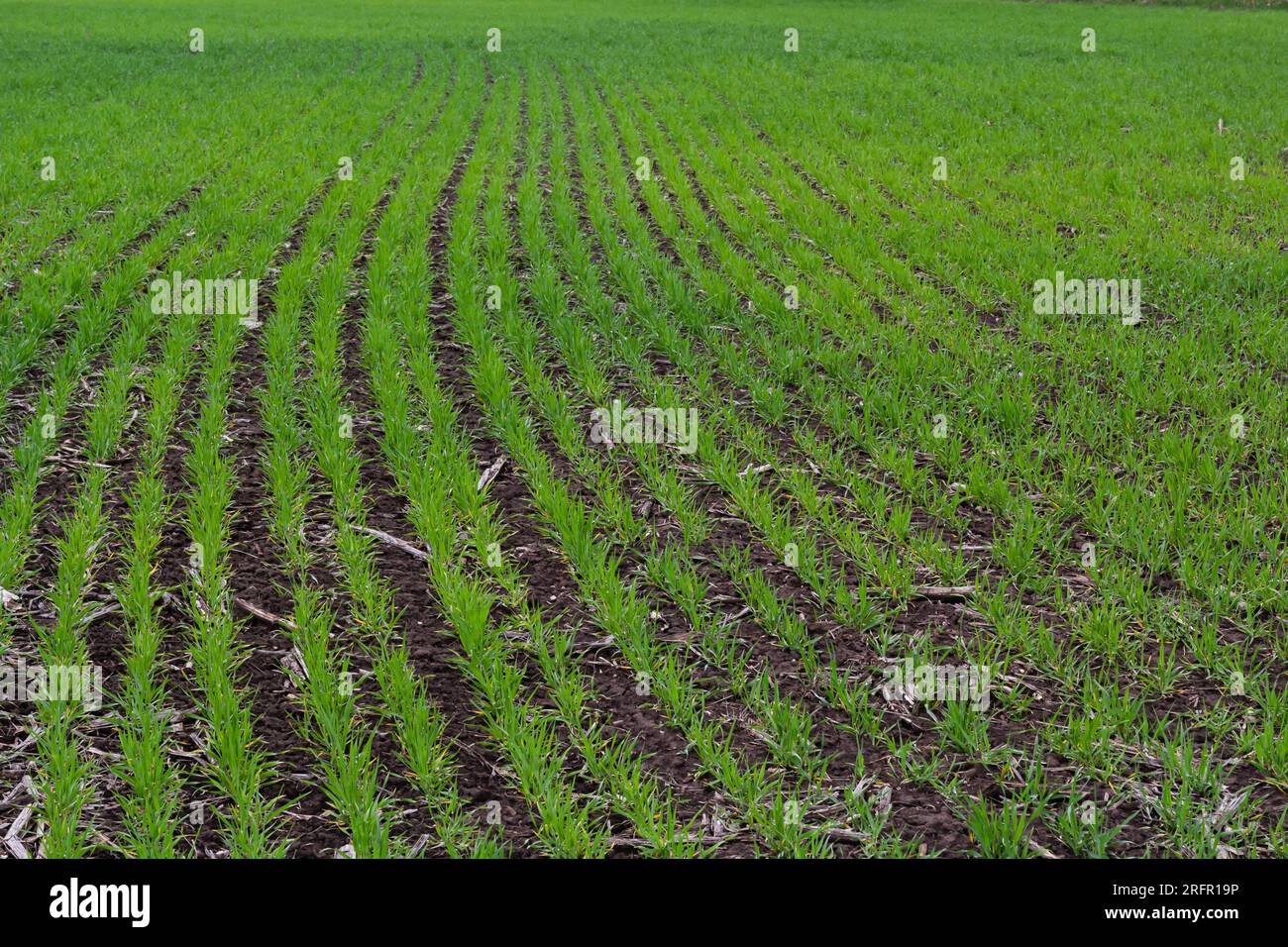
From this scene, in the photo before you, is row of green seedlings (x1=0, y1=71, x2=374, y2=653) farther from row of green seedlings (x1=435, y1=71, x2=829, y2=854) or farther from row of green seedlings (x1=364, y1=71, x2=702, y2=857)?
row of green seedlings (x1=435, y1=71, x2=829, y2=854)

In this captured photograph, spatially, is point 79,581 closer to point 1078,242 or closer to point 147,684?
point 147,684

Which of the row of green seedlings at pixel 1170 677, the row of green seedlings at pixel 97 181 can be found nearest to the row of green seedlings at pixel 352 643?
the row of green seedlings at pixel 1170 677

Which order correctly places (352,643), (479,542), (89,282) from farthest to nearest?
(89,282), (479,542), (352,643)

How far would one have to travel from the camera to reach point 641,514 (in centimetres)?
536

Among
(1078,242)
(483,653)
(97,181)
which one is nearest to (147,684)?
(483,653)

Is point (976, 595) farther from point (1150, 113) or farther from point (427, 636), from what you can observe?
point (1150, 113)

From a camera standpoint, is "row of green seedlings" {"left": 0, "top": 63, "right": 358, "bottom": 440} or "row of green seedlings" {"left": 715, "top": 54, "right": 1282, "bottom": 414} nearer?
"row of green seedlings" {"left": 0, "top": 63, "right": 358, "bottom": 440}

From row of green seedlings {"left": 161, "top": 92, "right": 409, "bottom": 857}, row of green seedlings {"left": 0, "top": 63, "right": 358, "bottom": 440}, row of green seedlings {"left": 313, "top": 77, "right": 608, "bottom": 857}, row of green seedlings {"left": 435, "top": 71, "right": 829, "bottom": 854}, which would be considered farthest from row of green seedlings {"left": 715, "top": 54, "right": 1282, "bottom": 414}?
row of green seedlings {"left": 0, "top": 63, "right": 358, "bottom": 440}

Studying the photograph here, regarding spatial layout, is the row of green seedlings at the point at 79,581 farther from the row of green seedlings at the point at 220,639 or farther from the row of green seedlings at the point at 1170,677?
the row of green seedlings at the point at 1170,677

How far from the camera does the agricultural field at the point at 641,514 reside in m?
3.44

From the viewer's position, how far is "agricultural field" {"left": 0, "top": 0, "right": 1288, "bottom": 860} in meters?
3.44

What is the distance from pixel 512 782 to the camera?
352 cm

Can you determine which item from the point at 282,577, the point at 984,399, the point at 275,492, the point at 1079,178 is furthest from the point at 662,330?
the point at 1079,178
